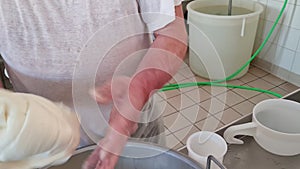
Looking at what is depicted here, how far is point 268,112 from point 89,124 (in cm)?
32

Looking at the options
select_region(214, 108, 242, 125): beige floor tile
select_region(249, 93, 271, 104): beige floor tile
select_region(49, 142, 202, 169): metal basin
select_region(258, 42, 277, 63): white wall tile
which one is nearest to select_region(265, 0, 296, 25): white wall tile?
select_region(258, 42, 277, 63): white wall tile

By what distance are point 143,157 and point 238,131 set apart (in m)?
0.17

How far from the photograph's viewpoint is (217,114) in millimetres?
542

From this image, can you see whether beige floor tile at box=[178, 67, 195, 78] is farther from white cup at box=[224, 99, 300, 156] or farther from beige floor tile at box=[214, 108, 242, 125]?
beige floor tile at box=[214, 108, 242, 125]

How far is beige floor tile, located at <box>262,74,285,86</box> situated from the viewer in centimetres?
160

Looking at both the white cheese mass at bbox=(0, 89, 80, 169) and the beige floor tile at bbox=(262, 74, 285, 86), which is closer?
the white cheese mass at bbox=(0, 89, 80, 169)

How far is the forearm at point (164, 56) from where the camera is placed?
42cm

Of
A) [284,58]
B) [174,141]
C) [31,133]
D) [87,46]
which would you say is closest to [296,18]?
[284,58]

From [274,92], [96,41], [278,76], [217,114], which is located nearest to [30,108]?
[96,41]

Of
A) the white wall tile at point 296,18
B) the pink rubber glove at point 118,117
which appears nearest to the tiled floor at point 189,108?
the pink rubber glove at point 118,117

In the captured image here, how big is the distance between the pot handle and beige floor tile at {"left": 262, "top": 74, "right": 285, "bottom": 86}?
1.18m

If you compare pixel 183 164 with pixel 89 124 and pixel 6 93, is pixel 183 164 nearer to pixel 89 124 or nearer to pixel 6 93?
pixel 89 124

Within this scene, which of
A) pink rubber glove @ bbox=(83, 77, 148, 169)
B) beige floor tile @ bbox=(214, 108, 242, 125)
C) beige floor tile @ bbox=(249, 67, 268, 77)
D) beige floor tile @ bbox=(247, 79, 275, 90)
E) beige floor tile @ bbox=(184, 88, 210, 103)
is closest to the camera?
pink rubber glove @ bbox=(83, 77, 148, 169)

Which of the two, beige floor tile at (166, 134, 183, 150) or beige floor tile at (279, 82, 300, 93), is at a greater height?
beige floor tile at (166, 134, 183, 150)
